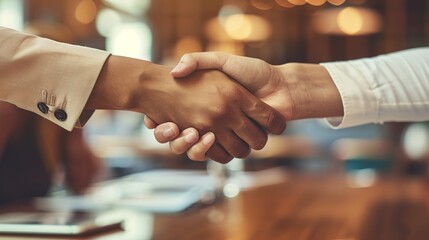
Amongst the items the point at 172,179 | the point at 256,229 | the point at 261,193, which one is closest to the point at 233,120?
the point at 256,229

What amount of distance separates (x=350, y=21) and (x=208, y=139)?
19.4 ft

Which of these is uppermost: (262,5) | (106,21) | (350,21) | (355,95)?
(106,21)

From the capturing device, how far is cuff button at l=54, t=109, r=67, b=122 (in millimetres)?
1271

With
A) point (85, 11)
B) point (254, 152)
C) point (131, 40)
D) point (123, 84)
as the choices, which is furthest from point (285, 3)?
point (123, 84)

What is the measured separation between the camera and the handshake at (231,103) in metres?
1.35

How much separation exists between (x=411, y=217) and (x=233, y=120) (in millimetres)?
485

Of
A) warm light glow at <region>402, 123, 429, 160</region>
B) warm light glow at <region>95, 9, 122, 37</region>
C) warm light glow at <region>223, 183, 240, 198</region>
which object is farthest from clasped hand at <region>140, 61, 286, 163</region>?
warm light glow at <region>95, 9, 122, 37</region>

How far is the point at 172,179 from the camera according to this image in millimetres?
2203

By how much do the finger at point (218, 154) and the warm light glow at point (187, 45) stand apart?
609 cm

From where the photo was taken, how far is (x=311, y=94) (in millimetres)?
1427

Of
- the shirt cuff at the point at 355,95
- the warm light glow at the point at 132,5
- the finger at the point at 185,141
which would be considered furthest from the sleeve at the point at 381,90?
the warm light glow at the point at 132,5

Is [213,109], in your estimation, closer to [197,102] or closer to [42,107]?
[197,102]

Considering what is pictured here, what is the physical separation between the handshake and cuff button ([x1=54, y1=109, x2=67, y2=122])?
174 millimetres

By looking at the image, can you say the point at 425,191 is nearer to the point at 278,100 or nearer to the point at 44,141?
the point at 278,100
